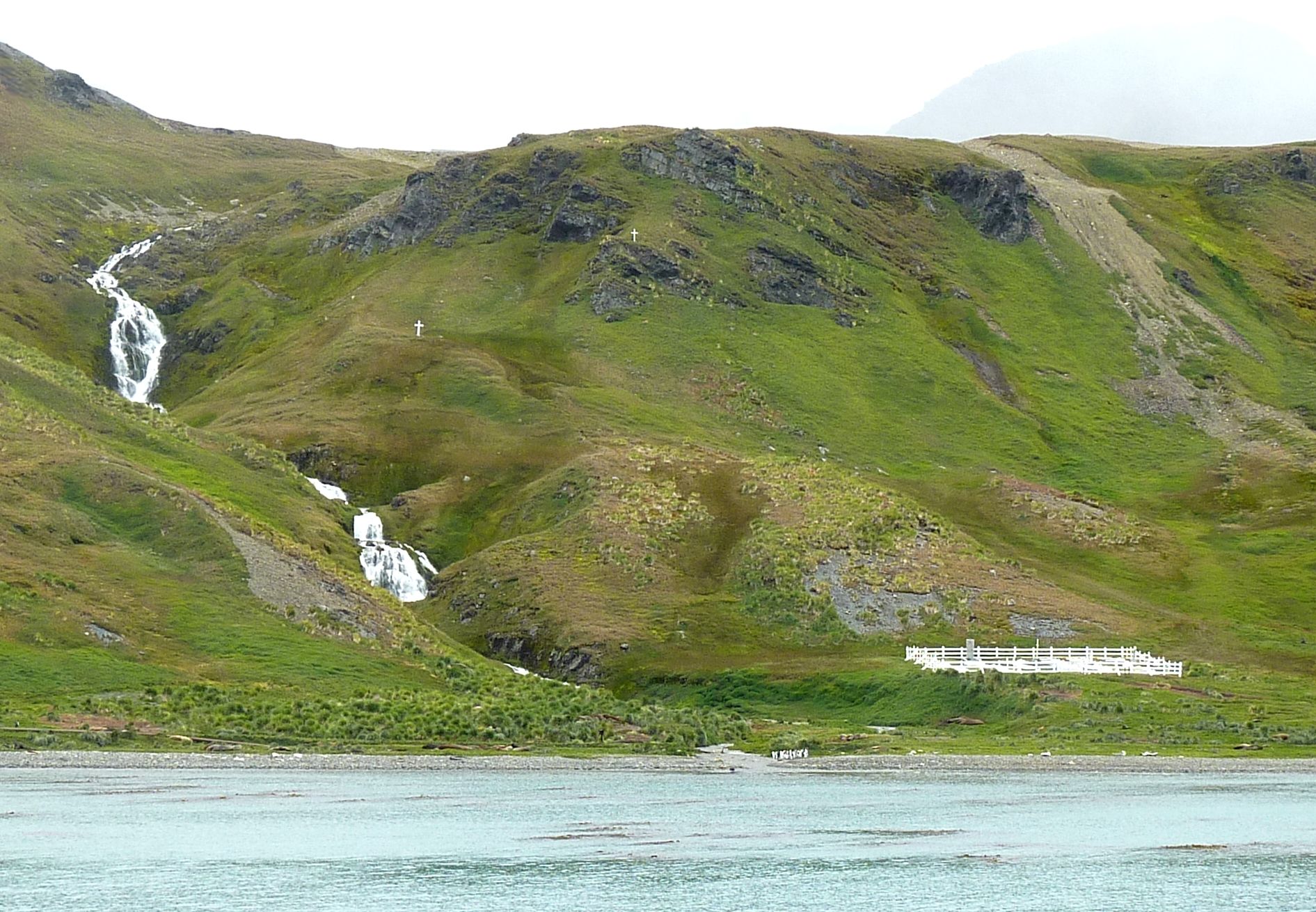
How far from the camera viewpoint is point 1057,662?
118 metres

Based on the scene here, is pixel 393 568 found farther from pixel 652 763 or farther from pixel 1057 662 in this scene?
Answer: pixel 1057 662

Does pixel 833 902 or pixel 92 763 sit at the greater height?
pixel 833 902

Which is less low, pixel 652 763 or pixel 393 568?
pixel 393 568

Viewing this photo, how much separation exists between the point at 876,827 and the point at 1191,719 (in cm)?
4331

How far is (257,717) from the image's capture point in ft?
319

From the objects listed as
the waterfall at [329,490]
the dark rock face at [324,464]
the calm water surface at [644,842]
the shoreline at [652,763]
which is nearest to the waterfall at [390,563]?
the waterfall at [329,490]

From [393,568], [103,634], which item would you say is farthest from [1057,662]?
[103,634]

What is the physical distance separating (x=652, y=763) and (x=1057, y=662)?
1429 inches

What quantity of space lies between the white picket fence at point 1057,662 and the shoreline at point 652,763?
71.7 ft

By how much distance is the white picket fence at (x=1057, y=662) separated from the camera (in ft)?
384

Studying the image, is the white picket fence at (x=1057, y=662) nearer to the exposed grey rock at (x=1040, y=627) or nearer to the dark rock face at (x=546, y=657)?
the exposed grey rock at (x=1040, y=627)

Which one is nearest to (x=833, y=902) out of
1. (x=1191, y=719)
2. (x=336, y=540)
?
(x=1191, y=719)

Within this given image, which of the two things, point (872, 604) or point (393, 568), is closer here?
point (872, 604)

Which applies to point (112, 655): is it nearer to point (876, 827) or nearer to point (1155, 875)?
point (876, 827)
